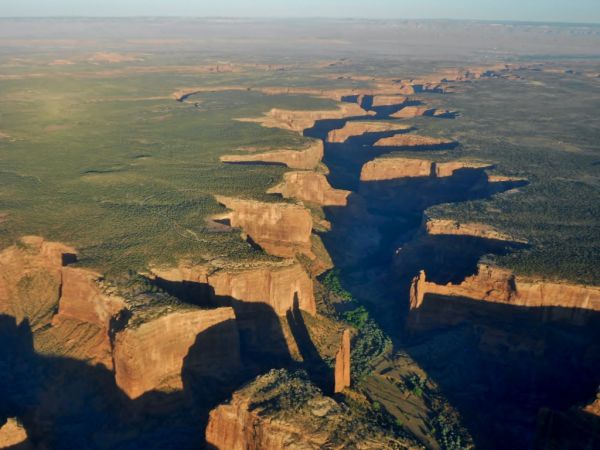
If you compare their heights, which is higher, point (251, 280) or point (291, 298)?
point (251, 280)

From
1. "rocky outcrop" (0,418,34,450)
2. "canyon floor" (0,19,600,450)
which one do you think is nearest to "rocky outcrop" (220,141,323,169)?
"canyon floor" (0,19,600,450)

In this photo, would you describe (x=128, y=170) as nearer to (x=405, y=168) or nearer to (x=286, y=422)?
(x=405, y=168)

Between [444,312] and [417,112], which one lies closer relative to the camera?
[444,312]

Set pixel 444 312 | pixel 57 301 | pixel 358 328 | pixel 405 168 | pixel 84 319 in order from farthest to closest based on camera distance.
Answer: pixel 405 168 → pixel 358 328 → pixel 444 312 → pixel 57 301 → pixel 84 319

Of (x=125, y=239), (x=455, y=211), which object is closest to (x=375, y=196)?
(x=455, y=211)

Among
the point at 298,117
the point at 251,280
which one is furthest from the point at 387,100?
the point at 251,280

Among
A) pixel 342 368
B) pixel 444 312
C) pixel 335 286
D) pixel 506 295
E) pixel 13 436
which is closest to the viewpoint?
pixel 13 436

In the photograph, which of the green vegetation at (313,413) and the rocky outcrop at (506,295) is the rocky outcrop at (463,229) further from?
the green vegetation at (313,413)

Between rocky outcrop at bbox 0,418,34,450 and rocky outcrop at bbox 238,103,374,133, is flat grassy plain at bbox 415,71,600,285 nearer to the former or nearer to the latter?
rocky outcrop at bbox 238,103,374,133

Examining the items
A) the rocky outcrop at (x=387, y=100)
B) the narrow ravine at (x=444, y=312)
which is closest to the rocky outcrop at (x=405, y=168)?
the narrow ravine at (x=444, y=312)
